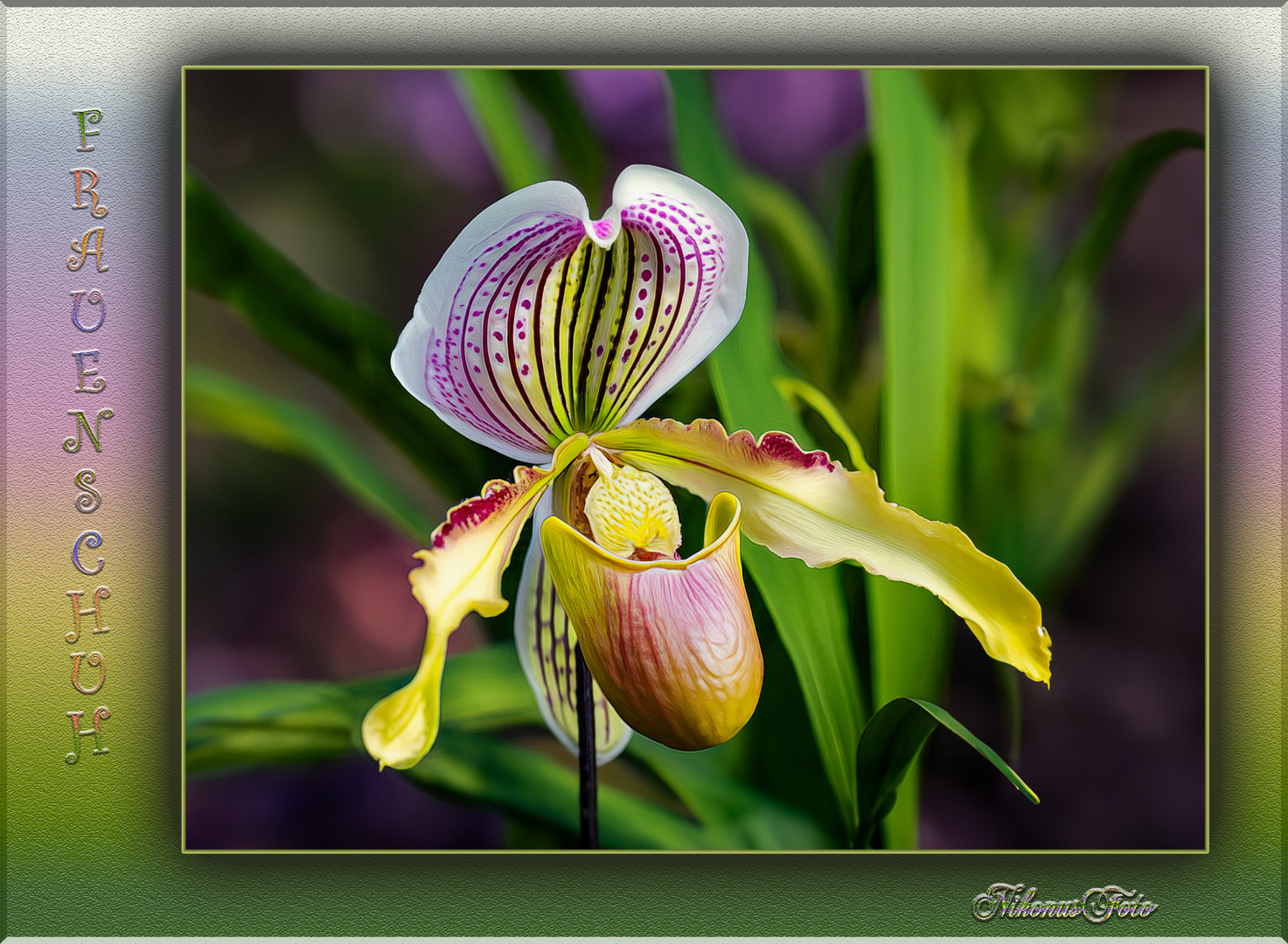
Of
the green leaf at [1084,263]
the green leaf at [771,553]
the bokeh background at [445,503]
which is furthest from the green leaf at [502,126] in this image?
the green leaf at [1084,263]

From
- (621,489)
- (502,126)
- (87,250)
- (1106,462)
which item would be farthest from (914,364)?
(87,250)

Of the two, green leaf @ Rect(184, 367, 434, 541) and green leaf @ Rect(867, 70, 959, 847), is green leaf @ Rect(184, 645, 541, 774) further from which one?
green leaf @ Rect(867, 70, 959, 847)

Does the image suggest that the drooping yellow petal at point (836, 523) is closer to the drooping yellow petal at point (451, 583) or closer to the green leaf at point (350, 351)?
the drooping yellow petal at point (451, 583)

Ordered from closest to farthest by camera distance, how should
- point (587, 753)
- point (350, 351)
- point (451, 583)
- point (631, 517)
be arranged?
point (451, 583)
point (631, 517)
point (587, 753)
point (350, 351)

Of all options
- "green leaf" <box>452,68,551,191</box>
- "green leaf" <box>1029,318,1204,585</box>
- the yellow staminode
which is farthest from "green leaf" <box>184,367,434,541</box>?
"green leaf" <box>1029,318,1204,585</box>

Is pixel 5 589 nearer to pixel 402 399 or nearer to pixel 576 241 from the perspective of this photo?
pixel 402 399

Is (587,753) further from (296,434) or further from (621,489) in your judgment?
(296,434)

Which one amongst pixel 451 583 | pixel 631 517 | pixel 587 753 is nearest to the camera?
pixel 451 583

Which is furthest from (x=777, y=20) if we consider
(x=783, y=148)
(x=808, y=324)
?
(x=808, y=324)
